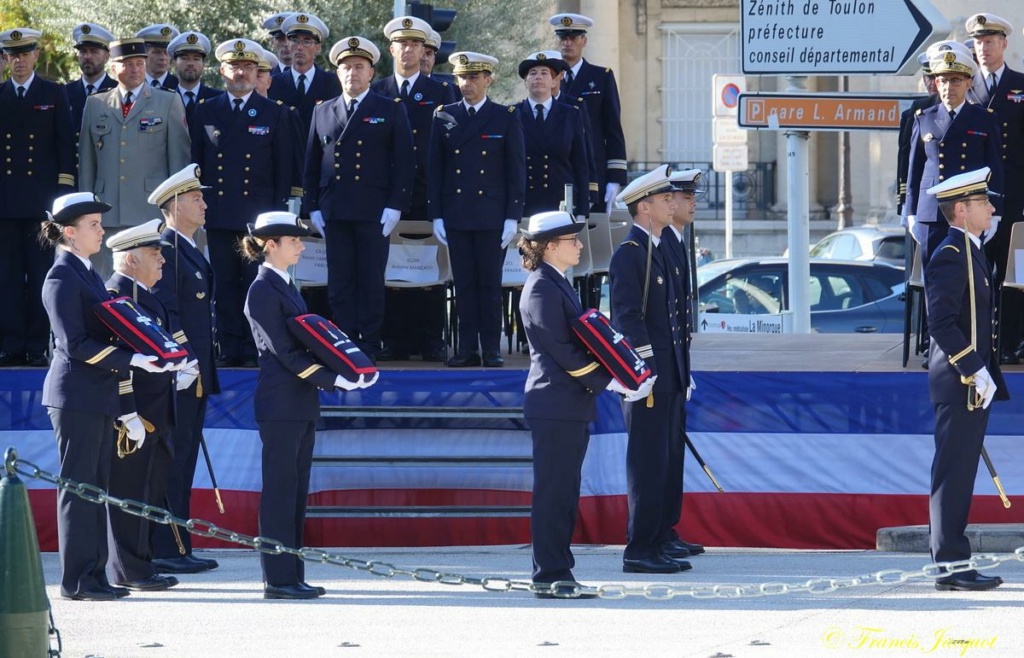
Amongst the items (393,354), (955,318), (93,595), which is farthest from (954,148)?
(93,595)

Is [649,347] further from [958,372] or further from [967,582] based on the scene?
[967,582]

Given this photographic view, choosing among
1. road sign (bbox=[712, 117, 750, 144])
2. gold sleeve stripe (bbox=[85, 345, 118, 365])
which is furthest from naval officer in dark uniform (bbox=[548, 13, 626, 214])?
road sign (bbox=[712, 117, 750, 144])

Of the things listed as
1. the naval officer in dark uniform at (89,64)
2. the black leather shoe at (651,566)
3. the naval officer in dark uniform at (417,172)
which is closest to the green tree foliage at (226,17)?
the naval officer in dark uniform at (89,64)

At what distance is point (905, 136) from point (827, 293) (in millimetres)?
4708

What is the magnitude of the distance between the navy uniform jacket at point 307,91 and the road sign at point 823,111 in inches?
112

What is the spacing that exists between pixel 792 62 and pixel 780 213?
1756 cm

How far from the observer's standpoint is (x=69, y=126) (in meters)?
12.0

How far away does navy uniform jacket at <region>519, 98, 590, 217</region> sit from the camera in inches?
480

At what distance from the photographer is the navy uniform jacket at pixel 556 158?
40.0 feet

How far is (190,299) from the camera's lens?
31.7 feet

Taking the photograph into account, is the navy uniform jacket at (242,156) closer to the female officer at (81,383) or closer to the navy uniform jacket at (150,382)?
the navy uniform jacket at (150,382)

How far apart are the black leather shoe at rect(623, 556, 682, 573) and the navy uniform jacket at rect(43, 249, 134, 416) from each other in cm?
272

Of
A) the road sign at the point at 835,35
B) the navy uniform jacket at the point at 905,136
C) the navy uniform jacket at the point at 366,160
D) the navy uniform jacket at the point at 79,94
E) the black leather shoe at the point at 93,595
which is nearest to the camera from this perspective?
the black leather shoe at the point at 93,595

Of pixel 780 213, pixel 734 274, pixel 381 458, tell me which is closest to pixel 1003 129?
pixel 381 458
